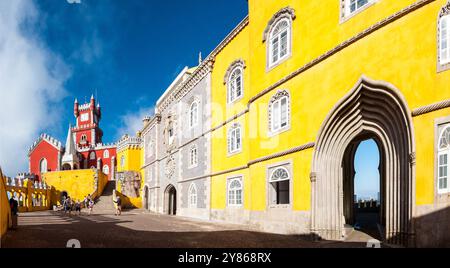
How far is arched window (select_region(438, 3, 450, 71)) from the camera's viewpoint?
7863mm

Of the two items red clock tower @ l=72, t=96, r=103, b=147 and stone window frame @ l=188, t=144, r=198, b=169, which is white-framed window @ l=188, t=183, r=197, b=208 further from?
red clock tower @ l=72, t=96, r=103, b=147

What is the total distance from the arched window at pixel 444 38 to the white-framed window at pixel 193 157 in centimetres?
1777

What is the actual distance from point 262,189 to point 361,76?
6.76 meters

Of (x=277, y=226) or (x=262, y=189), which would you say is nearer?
(x=277, y=226)

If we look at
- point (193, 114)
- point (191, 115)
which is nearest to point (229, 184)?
point (193, 114)

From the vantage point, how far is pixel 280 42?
14281 millimetres

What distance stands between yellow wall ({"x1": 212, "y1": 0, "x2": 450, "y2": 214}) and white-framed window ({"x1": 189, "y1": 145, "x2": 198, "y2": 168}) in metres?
3.92

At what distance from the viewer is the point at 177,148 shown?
2780cm

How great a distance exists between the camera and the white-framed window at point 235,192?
17.7 m

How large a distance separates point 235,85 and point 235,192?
610 cm

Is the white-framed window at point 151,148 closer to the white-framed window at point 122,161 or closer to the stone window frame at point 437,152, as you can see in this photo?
the white-framed window at point 122,161
